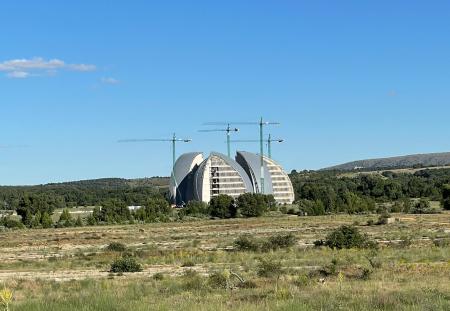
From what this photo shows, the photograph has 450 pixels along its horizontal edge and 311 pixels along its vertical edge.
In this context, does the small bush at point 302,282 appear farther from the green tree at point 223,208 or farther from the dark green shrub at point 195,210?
the dark green shrub at point 195,210

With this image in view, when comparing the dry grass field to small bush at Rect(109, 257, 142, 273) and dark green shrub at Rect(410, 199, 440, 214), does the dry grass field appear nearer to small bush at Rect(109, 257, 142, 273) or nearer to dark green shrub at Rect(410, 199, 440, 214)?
small bush at Rect(109, 257, 142, 273)

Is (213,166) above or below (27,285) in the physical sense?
above

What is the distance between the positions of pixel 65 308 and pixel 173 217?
4404 inches

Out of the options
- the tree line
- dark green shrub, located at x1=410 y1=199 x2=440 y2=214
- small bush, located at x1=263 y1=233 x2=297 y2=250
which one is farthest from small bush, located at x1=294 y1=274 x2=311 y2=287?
the tree line

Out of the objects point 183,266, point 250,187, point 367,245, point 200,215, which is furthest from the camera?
point 250,187

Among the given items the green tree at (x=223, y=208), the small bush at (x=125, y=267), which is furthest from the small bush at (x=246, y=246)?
the green tree at (x=223, y=208)

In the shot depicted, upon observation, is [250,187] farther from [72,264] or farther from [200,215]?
[72,264]

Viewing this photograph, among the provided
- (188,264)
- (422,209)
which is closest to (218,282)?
(188,264)

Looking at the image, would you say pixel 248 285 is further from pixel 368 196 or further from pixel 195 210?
pixel 368 196

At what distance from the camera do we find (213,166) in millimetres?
198375

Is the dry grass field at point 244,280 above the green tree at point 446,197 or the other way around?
the other way around

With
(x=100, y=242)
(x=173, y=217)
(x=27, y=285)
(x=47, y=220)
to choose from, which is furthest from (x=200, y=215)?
(x=27, y=285)

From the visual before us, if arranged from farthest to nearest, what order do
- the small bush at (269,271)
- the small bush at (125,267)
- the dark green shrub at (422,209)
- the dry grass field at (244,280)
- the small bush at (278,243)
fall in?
1. the dark green shrub at (422,209)
2. the small bush at (278,243)
3. the small bush at (125,267)
4. the small bush at (269,271)
5. the dry grass field at (244,280)

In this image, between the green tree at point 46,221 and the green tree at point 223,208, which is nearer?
the green tree at point 46,221
